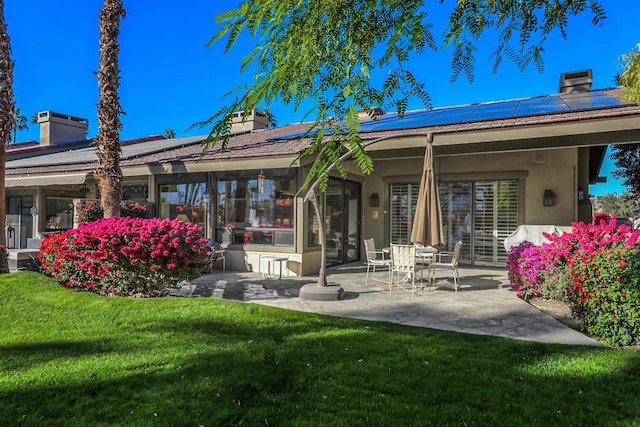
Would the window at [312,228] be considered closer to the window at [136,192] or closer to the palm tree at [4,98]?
the window at [136,192]

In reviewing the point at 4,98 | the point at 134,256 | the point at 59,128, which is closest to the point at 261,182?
the point at 134,256

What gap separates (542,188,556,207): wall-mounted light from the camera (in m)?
10.8

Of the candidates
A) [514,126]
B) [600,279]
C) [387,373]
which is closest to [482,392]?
[387,373]

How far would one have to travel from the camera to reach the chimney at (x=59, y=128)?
2155cm

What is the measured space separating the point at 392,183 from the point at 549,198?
453 cm

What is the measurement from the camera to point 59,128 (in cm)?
2192

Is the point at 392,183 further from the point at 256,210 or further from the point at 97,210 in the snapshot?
the point at 97,210

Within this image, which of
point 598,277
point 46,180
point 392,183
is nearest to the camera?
point 598,277

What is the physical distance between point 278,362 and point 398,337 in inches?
64.2

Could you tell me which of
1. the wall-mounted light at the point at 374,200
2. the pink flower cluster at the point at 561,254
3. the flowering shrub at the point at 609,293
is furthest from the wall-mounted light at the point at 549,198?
the flowering shrub at the point at 609,293

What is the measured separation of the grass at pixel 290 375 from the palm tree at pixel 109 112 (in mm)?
4615

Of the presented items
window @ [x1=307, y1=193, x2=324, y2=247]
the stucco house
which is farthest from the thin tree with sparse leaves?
window @ [x1=307, y1=193, x2=324, y2=247]

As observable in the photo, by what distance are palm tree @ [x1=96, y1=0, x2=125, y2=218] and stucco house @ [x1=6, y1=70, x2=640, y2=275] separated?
1.98 meters

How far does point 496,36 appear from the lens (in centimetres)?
345
